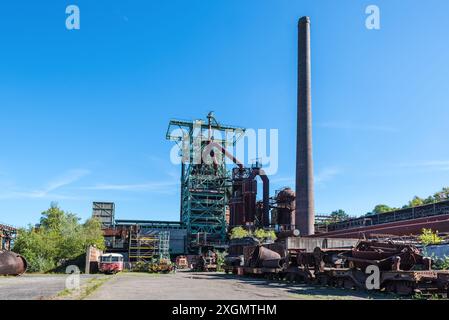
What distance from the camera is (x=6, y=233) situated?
47.3 m

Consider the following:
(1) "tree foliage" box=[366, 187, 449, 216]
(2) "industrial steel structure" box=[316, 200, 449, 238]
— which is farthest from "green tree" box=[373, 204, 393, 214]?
(2) "industrial steel structure" box=[316, 200, 449, 238]

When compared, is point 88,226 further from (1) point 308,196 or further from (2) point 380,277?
(2) point 380,277

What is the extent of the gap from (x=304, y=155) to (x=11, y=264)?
27.6m

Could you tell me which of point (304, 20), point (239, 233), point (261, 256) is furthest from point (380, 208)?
point (261, 256)

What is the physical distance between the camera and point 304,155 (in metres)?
41.6

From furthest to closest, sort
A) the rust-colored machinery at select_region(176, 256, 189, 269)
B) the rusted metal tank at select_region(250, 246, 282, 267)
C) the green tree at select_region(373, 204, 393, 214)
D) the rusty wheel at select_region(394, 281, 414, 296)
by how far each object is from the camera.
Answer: the green tree at select_region(373, 204, 393, 214) → the rust-colored machinery at select_region(176, 256, 189, 269) → the rusted metal tank at select_region(250, 246, 282, 267) → the rusty wheel at select_region(394, 281, 414, 296)

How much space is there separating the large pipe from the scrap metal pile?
637 inches

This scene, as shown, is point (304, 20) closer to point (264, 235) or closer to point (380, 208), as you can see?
point (264, 235)

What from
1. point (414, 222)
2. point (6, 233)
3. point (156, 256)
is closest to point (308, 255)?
point (414, 222)

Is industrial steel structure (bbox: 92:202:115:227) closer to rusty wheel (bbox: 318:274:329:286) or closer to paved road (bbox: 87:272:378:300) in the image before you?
paved road (bbox: 87:272:378:300)

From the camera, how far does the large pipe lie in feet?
136

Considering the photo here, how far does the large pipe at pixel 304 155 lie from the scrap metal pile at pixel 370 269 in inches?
637
